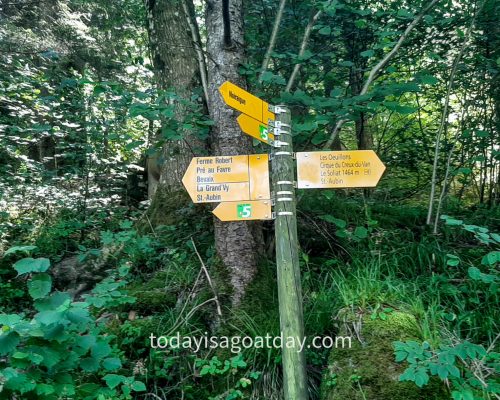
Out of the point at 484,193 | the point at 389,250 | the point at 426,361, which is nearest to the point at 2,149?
the point at 389,250

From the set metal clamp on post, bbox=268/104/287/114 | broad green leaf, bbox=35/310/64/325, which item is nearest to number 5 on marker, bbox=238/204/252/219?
metal clamp on post, bbox=268/104/287/114

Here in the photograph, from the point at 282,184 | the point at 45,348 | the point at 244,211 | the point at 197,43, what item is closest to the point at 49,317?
the point at 45,348

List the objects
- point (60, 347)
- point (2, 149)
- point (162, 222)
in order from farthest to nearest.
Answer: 1. point (2, 149)
2. point (162, 222)
3. point (60, 347)

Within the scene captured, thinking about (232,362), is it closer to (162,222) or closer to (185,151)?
(162,222)

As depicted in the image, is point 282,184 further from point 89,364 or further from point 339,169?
point 89,364

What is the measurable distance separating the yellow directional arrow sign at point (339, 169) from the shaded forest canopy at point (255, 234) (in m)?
0.56

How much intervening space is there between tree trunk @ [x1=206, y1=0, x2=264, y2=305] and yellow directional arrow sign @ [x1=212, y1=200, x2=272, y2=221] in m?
0.97

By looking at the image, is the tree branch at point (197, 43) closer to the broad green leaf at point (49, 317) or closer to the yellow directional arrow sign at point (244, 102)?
the yellow directional arrow sign at point (244, 102)

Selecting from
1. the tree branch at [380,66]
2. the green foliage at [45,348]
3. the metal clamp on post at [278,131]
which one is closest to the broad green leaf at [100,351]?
the green foliage at [45,348]

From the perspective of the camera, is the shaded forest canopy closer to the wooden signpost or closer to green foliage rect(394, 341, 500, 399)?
green foliage rect(394, 341, 500, 399)

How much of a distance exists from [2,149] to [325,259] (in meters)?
5.38

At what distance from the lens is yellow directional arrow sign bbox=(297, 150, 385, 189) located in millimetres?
2355

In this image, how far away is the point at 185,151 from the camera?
16.2 feet

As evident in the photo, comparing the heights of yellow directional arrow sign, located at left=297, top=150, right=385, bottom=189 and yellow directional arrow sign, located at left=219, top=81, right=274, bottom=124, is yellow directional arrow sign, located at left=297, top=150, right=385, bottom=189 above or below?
below
